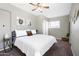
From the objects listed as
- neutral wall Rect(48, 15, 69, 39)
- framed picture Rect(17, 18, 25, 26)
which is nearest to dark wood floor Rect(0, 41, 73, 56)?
neutral wall Rect(48, 15, 69, 39)

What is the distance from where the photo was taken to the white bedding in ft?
3.67

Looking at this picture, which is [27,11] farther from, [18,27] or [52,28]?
[52,28]

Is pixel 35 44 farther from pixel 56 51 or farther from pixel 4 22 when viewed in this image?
pixel 4 22

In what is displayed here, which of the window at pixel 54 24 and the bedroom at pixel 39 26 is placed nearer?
the bedroom at pixel 39 26

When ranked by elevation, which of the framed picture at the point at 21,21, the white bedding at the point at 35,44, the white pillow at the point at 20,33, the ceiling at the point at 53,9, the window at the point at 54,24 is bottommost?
the white bedding at the point at 35,44

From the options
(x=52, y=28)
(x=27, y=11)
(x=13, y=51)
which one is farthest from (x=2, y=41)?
(x=52, y=28)

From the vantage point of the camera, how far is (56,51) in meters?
1.27

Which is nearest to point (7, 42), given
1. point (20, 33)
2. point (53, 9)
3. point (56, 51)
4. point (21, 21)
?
point (20, 33)

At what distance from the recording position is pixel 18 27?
127cm

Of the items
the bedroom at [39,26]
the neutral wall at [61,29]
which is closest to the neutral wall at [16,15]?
the bedroom at [39,26]

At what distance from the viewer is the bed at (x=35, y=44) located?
1.12m

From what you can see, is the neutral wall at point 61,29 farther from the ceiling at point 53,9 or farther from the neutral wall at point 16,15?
the neutral wall at point 16,15

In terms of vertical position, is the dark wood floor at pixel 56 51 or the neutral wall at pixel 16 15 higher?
the neutral wall at pixel 16 15

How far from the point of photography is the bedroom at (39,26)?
1184 millimetres
